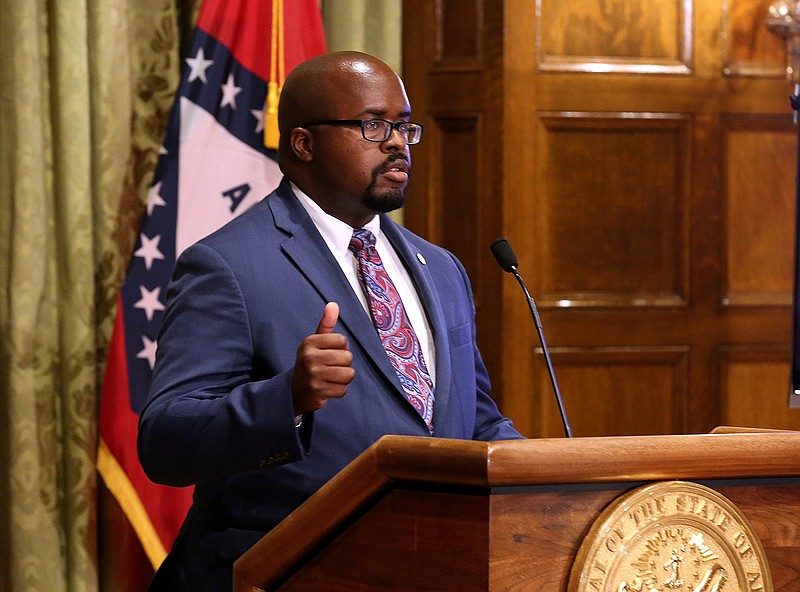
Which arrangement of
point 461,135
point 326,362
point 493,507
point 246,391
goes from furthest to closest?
point 461,135 < point 246,391 < point 326,362 < point 493,507

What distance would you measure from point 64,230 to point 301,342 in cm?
197

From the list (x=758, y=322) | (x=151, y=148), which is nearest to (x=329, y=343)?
(x=151, y=148)

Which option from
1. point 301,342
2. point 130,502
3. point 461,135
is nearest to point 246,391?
point 301,342

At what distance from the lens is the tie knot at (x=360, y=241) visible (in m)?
2.03

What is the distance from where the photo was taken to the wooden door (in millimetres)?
3830

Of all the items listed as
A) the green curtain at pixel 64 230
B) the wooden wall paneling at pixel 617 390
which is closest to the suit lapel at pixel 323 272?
Answer: the green curtain at pixel 64 230

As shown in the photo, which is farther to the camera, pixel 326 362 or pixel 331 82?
pixel 331 82

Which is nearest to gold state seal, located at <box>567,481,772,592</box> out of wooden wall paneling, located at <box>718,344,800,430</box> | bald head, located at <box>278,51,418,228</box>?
bald head, located at <box>278,51,418,228</box>

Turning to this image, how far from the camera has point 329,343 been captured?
146cm

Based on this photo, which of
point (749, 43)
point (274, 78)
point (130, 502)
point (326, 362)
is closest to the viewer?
point (326, 362)

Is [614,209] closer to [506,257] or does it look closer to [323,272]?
[506,257]

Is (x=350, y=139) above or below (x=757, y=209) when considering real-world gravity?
above

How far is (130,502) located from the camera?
130 inches

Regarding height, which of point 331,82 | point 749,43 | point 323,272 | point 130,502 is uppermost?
point 749,43
